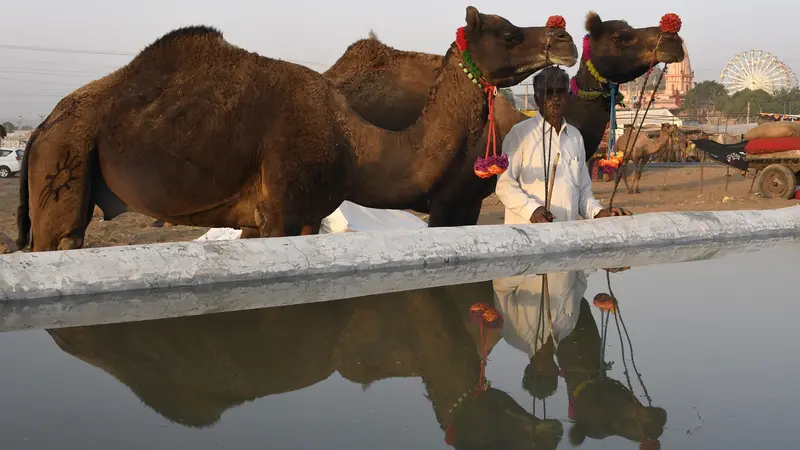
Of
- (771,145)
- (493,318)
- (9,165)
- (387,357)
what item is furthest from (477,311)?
(9,165)

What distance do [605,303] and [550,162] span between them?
6.78ft

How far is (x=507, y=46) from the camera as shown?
5074 millimetres

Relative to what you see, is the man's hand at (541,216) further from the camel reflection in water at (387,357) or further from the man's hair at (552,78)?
the camel reflection in water at (387,357)

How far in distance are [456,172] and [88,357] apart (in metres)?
3.25

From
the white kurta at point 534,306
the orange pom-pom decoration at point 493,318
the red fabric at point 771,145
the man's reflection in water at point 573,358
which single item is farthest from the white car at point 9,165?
the orange pom-pom decoration at point 493,318

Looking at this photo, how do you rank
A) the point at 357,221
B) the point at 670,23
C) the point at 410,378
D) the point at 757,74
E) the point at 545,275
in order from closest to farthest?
the point at 410,378, the point at 545,275, the point at 670,23, the point at 357,221, the point at 757,74

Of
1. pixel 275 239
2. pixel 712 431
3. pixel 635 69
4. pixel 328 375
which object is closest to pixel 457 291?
pixel 275 239

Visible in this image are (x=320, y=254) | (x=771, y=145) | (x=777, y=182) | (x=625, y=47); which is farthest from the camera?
(x=771, y=145)

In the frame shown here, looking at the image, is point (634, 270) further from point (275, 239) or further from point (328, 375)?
point (328, 375)

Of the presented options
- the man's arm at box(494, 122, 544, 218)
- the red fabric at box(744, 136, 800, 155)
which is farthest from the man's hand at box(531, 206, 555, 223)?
the red fabric at box(744, 136, 800, 155)

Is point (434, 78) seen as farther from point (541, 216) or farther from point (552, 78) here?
point (541, 216)

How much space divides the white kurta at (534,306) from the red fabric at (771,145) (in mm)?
15883

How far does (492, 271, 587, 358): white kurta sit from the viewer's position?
2897 mm

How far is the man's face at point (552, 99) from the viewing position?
5328mm
